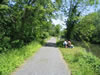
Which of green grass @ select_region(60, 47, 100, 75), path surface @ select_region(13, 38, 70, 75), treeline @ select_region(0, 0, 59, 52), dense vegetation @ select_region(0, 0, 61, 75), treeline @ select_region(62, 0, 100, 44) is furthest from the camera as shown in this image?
treeline @ select_region(62, 0, 100, 44)

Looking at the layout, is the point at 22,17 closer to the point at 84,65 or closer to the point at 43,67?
the point at 43,67

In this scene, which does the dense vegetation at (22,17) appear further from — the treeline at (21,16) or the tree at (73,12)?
the tree at (73,12)

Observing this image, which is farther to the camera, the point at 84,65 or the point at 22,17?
the point at 22,17

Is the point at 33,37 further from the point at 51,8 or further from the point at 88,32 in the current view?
the point at 88,32

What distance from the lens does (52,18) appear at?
17516 mm

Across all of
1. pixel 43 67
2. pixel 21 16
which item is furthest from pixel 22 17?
pixel 43 67

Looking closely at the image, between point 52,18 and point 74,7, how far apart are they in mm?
10553

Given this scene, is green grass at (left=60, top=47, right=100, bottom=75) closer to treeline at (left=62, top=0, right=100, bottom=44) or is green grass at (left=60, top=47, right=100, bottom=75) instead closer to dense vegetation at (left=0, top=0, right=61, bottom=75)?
dense vegetation at (left=0, top=0, right=61, bottom=75)

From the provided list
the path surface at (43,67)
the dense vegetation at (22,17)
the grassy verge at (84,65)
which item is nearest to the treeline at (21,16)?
the dense vegetation at (22,17)

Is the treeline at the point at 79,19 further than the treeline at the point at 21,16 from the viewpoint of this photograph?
Yes

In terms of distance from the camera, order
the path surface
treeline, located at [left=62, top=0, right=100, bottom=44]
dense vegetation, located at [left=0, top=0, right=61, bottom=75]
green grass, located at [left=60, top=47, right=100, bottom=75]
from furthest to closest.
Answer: treeline, located at [left=62, top=0, right=100, bottom=44] → dense vegetation, located at [left=0, top=0, right=61, bottom=75] → green grass, located at [left=60, top=47, right=100, bottom=75] → the path surface

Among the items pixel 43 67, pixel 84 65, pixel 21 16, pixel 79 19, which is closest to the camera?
pixel 43 67

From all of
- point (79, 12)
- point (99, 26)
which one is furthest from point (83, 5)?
point (99, 26)

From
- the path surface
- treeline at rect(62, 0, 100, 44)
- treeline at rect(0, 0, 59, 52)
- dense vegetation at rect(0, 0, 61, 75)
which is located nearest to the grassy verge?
the path surface
